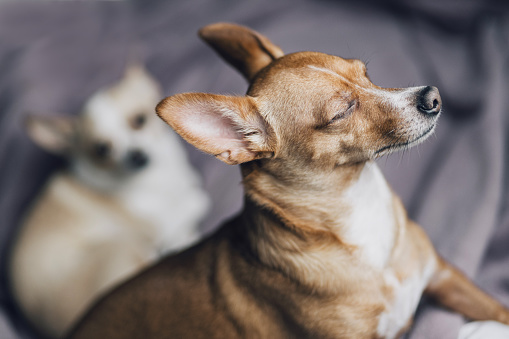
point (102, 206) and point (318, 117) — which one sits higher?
point (318, 117)

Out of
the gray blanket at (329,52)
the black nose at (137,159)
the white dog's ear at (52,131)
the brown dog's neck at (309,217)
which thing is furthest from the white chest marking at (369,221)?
the white dog's ear at (52,131)

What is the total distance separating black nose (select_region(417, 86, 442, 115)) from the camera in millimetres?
1575

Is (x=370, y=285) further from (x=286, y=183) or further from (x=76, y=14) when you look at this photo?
(x=76, y=14)

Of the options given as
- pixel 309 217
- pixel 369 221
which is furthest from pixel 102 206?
pixel 369 221

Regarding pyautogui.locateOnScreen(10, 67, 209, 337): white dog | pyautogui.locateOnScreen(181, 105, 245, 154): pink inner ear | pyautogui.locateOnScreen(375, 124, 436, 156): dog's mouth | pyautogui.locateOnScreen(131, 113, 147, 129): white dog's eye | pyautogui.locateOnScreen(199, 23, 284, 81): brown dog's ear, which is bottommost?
pyautogui.locateOnScreen(10, 67, 209, 337): white dog

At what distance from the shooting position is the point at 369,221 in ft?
5.80

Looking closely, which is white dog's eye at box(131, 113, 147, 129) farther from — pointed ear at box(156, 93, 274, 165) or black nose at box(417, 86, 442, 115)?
black nose at box(417, 86, 442, 115)

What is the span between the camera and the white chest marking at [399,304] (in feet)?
5.74

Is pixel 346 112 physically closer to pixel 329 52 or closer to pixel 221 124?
pixel 221 124

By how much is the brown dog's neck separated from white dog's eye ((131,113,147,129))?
167 centimetres

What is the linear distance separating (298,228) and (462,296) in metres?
0.85

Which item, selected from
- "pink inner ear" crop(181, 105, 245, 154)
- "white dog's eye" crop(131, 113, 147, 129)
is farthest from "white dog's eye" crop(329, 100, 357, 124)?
"white dog's eye" crop(131, 113, 147, 129)

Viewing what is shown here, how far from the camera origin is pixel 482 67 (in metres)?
2.80

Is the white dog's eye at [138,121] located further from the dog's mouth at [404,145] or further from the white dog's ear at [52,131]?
the dog's mouth at [404,145]
